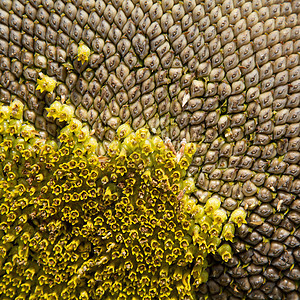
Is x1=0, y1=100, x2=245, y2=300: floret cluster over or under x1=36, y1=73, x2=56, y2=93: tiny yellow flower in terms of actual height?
under

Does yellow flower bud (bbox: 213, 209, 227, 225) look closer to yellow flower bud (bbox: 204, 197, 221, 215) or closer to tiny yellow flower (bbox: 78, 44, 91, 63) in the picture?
yellow flower bud (bbox: 204, 197, 221, 215)

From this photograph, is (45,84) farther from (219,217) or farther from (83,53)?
(219,217)

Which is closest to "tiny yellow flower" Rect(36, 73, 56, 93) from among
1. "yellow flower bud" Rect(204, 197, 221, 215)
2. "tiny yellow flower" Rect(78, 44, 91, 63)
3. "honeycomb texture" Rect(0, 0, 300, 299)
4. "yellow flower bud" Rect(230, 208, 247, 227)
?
"honeycomb texture" Rect(0, 0, 300, 299)

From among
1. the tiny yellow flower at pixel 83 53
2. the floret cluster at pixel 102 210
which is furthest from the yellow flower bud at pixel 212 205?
the tiny yellow flower at pixel 83 53

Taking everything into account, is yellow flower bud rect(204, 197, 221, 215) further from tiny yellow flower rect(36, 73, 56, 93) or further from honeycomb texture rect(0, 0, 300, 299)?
tiny yellow flower rect(36, 73, 56, 93)

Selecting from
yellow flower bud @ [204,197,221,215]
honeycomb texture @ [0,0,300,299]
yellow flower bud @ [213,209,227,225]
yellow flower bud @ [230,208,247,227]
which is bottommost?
yellow flower bud @ [230,208,247,227]
